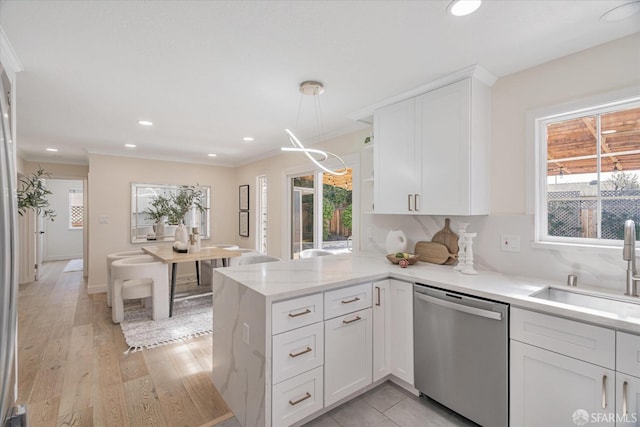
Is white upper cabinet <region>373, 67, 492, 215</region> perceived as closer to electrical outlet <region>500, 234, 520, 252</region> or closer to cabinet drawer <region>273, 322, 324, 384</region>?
electrical outlet <region>500, 234, 520, 252</region>

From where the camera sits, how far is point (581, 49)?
6.21 feet

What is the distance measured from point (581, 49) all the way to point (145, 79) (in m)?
3.06

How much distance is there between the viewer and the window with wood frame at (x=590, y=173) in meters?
1.82

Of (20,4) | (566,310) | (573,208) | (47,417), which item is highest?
(20,4)

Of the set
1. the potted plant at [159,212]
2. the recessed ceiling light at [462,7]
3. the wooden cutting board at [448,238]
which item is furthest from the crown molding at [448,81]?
the potted plant at [159,212]

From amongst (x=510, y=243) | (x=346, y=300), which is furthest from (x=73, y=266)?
(x=510, y=243)

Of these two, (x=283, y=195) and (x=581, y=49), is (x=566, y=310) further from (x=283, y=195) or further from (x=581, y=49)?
(x=283, y=195)

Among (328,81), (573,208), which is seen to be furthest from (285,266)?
(573,208)

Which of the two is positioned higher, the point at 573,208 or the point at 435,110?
the point at 435,110

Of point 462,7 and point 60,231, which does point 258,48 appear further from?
point 60,231

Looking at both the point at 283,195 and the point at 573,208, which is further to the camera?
the point at 283,195

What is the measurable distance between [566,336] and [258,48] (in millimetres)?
2351

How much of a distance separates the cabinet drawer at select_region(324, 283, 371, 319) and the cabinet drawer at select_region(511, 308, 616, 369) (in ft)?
2.93

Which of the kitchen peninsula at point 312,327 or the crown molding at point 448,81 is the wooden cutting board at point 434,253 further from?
the crown molding at point 448,81
